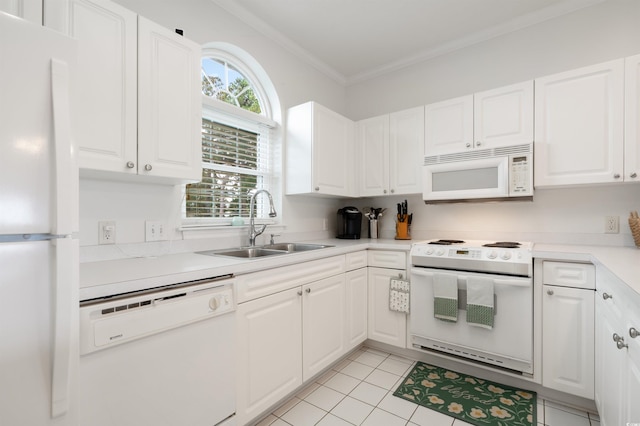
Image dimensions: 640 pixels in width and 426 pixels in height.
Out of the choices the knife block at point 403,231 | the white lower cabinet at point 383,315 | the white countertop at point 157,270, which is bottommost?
the white lower cabinet at point 383,315

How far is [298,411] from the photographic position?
6.08ft

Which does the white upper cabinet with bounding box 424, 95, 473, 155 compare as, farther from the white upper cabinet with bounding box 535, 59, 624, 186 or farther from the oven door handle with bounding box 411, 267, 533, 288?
the oven door handle with bounding box 411, 267, 533, 288

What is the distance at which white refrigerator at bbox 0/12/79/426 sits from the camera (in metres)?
0.81

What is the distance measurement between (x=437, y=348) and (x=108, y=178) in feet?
7.99

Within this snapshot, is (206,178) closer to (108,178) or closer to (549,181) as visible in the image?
(108,178)

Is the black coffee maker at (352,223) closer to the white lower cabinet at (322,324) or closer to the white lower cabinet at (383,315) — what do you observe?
the white lower cabinet at (383,315)

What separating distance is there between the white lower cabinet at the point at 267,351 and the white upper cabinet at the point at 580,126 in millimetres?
2003

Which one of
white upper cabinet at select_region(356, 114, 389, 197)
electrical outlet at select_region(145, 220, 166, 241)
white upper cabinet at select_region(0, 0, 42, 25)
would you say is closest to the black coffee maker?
white upper cabinet at select_region(356, 114, 389, 197)

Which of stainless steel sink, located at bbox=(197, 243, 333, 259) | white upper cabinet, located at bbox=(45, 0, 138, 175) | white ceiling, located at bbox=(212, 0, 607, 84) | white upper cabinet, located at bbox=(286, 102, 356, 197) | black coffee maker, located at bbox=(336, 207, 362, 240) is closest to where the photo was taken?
white upper cabinet, located at bbox=(45, 0, 138, 175)

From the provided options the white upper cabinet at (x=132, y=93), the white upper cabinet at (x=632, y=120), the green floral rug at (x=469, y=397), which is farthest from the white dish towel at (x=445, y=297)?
the white upper cabinet at (x=132, y=93)

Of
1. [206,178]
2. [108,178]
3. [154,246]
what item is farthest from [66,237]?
[206,178]

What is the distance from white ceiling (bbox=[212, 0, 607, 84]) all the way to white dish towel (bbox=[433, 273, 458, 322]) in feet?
6.82

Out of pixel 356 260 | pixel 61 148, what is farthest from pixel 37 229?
pixel 356 260

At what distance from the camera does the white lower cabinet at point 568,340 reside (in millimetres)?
1794
